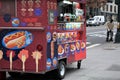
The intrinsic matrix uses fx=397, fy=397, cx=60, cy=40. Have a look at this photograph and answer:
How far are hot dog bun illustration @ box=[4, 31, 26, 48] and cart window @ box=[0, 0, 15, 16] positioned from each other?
0.53 metres

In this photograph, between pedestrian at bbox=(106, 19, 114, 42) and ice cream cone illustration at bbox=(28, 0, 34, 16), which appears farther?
pedestrian at bbox=(106, 19, 114, 42)

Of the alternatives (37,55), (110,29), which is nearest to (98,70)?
(37,55)

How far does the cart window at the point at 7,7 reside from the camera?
988 centimetres

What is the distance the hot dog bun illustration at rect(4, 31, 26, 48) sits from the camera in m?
9.78

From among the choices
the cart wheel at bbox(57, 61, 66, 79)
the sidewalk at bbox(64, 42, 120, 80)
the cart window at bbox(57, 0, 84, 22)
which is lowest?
the sidewalk at bbox(64, 42, 120, 80)

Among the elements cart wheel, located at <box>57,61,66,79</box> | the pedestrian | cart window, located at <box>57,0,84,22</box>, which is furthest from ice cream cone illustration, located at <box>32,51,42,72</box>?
the pedestrian

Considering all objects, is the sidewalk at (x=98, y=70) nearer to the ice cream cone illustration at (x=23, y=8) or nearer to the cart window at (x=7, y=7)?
the ice cream cone illustration at (x=23, y=8)

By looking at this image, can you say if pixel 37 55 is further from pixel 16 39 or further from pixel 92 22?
pixel 92 22

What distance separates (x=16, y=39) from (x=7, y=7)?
85 centimetres

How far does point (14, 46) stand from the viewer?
9.87 meters

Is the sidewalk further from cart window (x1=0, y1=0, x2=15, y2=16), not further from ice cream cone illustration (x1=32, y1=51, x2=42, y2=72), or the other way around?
cart window (x1=0, y1=0, x2=15, y2=16)

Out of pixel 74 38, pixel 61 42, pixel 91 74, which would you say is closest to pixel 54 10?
pixel 61 42

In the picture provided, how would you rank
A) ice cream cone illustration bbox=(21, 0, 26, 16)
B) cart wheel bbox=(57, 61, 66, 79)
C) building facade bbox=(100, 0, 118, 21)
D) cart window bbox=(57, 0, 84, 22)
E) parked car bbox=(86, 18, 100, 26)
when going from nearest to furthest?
ice cream cone illustration bbox=(21, 0, 26, 16), cart wheel bbox=(57, 61, 66, 79), cart window bbox=(57, 0, 84, 22), parked car bbox=(86, 18, 100, 26), building facade bbox=(100, 0, 118, 21)

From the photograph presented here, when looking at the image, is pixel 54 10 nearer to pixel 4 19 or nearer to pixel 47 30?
pixel 47 30
